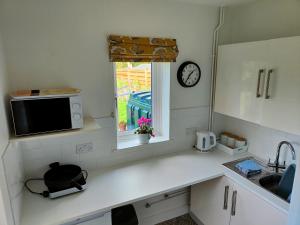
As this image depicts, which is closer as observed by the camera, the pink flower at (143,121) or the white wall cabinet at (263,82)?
the white wall cabinet at (263,82)

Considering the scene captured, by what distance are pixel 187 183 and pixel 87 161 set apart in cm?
85

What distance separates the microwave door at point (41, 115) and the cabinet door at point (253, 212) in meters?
1.38

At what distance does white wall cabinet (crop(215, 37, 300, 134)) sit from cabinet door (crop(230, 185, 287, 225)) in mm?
545

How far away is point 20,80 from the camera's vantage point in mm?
1444

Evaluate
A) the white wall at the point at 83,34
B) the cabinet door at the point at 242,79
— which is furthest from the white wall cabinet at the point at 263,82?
the white wall at the point at 83,34

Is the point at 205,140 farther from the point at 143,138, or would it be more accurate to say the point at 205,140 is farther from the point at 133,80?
the point at 133,80

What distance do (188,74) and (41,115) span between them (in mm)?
1342

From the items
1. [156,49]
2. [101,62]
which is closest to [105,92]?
[101,62]

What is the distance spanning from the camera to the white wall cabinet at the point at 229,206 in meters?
1.43

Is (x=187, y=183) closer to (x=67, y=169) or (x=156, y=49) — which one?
(x=67, y=169)

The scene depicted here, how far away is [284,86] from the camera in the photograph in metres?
1.46

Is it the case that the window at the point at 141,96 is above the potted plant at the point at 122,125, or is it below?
above

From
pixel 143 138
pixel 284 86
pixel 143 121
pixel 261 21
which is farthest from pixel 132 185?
pixel 261 21

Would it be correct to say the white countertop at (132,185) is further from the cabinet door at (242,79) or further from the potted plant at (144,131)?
the cabinet door at (242,79)
